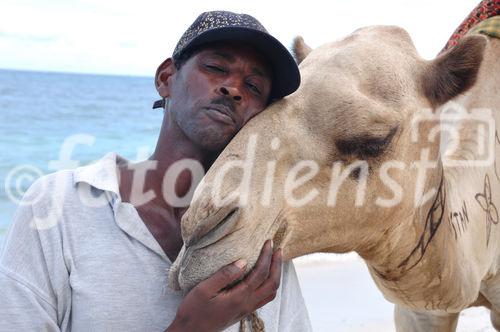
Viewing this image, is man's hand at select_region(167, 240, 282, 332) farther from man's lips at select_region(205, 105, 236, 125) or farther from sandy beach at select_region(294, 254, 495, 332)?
sandy beach at select_region(294, 254, 495, 332)

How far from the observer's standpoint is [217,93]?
2.19 m

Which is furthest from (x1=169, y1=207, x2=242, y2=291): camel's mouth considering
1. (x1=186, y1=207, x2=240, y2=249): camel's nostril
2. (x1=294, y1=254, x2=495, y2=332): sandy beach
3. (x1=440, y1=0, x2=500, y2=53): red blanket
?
(x1=294, y1=254, x2=495, y2=332): sandy beach

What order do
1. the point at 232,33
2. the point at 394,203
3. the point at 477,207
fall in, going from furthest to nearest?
the point at 477,207
the point at 394,203
the point at 232,33

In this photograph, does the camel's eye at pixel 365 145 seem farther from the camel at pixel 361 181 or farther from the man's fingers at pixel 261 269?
the man's fingers at pixel 261 269

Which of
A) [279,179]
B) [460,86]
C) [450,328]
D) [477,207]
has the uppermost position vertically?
[460,86]

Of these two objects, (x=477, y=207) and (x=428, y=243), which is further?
(x=477, y=207)

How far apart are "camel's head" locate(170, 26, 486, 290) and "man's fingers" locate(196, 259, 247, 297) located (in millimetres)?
29

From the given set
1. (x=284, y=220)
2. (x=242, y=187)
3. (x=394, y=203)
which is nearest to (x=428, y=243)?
(x=394, y=203)

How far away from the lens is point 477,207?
3.40 m

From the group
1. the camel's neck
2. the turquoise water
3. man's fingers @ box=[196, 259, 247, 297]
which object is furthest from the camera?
the turquoise water

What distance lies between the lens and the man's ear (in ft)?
7.84

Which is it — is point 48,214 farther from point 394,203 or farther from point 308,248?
point 394,203

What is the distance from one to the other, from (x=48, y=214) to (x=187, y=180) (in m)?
0.44

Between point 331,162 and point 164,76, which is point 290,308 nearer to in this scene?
point 331,162
